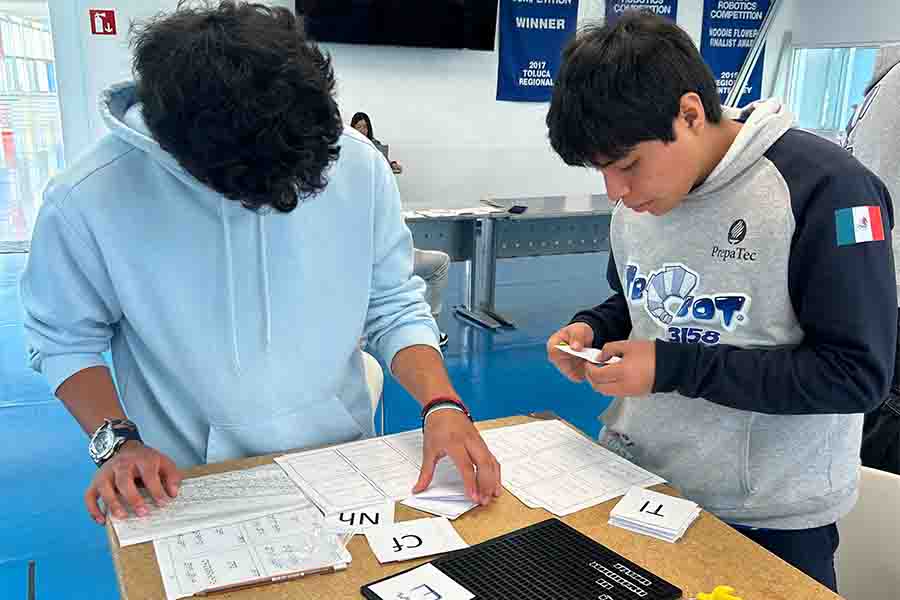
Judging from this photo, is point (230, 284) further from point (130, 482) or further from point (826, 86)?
point (826, 86)

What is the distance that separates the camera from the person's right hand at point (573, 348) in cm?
123

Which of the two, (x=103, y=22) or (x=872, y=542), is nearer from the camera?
(x=872, y=542)

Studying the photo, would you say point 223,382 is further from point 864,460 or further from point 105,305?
point 864,460

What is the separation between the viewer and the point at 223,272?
115 centimetres

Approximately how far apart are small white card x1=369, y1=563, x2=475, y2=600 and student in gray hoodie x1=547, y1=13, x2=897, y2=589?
40 centimetres

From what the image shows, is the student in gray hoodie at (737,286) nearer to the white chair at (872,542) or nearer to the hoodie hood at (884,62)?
the white chair at (872,542)

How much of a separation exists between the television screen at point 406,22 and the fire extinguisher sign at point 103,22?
1.25 metres

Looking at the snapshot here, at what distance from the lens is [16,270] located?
5.63 m

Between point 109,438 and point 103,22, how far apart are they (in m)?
4.93

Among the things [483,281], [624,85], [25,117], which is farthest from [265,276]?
[25,117]

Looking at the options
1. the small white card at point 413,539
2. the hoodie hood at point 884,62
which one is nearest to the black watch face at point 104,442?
the small white card at point 413,539

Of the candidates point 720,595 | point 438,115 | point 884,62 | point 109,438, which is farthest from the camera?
point 438,115

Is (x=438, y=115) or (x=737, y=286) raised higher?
(x=438, y=115)

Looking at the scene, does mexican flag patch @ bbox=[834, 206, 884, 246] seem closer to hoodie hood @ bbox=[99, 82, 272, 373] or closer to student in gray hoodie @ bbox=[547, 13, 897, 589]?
student in gray hoodie @ bbox=[547, 13, 897, 589]
